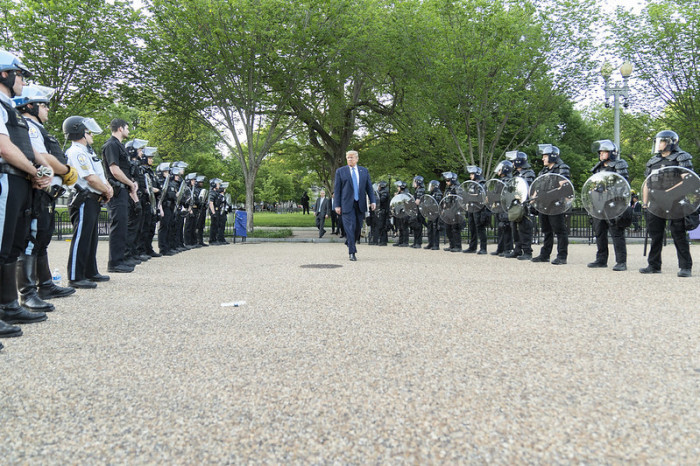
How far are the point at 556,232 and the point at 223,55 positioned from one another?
1368 cm

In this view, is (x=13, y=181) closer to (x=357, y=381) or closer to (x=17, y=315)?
(x=17, y=315)

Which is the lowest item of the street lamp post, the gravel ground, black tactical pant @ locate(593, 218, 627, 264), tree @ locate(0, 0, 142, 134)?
the gravel ground

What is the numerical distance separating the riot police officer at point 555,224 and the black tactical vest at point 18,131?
29.1 feet

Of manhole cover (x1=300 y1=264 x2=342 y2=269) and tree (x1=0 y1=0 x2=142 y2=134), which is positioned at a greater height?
tree (x1=0 y1=0 x2=142 y2=134)

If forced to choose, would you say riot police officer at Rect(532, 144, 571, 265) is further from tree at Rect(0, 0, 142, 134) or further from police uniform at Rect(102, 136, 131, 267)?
tree at Rect(0, 0, 142, 134)

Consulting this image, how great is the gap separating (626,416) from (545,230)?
8.78m

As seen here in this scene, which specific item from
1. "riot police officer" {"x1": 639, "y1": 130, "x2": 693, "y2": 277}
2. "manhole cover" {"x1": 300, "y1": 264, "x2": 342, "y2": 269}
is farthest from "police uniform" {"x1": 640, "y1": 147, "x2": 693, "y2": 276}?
"manhole cover" {"x1": 300, "y1": 264, "x2": 342, "y2": 269}

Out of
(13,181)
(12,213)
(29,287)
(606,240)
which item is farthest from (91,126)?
(606,240)

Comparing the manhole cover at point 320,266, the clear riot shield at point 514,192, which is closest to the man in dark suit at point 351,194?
the manhole cover at point 320,266

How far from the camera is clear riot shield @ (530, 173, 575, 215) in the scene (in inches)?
400

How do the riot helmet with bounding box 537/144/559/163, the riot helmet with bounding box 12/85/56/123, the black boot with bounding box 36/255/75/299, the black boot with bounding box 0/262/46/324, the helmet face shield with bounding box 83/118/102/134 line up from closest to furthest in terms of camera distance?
the black boot with bounding box 0/262/46/324 → the riot helmet with bounding box 12/85/56/123 → the black boot with bounding box 36/255/75/299 → the helmet face shield with bounding box 83/118/102/134 → the riot helmet with bounding box 537/144/559/163

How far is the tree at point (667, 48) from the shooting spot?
22.5 m

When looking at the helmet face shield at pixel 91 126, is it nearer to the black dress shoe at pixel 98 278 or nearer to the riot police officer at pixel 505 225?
the black dress shoe at pixel 98 278

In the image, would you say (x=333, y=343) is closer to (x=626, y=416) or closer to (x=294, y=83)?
(x=626, y=416)
